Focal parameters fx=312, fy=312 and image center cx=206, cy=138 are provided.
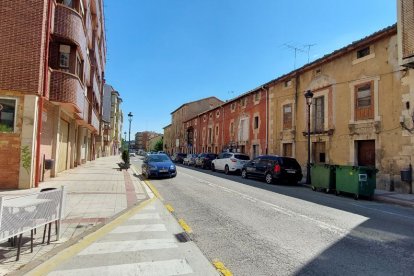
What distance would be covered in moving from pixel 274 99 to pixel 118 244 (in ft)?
74.8

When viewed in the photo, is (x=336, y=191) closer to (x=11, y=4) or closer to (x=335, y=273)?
(x=335, y=273)

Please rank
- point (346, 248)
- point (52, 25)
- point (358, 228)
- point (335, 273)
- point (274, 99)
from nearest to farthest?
1. point (335, 273)
2. point (346, 248)
3. point (358, 228)
4. point (52, 25)
5. point (274, 99)

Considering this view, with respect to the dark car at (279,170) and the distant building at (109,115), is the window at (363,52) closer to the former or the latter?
the dark car at (279,170)

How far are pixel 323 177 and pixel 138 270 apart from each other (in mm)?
12239

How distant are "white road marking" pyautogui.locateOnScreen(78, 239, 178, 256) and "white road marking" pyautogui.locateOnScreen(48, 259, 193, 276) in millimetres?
731

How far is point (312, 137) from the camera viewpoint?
21.2 metres

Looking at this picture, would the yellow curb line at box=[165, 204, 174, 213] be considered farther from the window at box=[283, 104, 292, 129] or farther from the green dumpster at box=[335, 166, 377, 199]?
the window at box=[283, 104, 292, 129]

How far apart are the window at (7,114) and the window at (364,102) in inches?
655

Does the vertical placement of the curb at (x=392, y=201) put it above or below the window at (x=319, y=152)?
below

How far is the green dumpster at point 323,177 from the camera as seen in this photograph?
47.2 feet

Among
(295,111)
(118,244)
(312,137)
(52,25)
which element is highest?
(52,25)

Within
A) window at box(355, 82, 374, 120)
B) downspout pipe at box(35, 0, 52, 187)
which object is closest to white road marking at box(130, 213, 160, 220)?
downspout pipe at box(35, 0, 52, 187)

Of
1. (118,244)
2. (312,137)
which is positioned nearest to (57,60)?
(118,244)

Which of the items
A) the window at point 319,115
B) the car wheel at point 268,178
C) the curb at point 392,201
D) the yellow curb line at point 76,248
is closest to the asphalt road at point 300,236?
the curb at point 392,201
